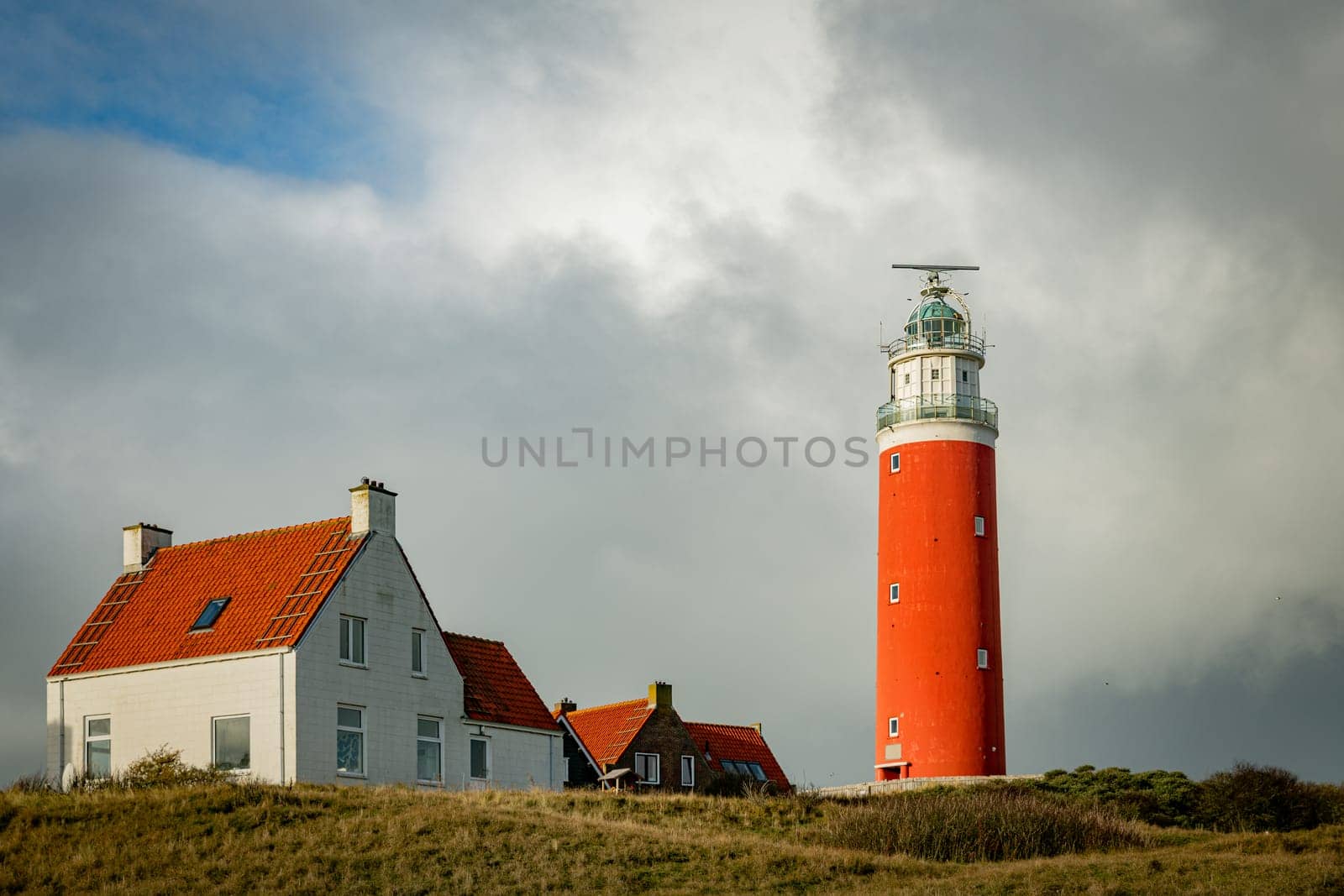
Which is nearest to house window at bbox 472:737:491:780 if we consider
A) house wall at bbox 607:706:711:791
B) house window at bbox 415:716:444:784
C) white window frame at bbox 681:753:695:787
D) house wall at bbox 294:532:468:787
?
house wall at bbox 294:532:468:787

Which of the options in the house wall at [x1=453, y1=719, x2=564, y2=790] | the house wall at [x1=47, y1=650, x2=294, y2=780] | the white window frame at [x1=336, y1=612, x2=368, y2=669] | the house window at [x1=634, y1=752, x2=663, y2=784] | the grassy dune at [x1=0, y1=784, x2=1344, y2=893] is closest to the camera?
the grassy dune at [x1=0, y1=784, x2=1344, y2=893]

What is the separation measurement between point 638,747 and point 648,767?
2.62 ft

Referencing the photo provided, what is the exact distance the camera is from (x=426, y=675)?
135 feet

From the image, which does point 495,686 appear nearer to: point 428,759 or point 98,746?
point 428,759

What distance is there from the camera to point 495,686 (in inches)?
1754

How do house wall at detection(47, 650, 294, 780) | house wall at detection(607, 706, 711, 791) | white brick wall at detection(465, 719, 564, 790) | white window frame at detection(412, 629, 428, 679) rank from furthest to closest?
1. house wall at detection(607, 706, 711, 791)
2. white brick wall at detection(465, 719, 564, 790)
3. white window frame at detection(412, 629, 428, 679)
4. house wall at detection(47, 650, 294, 780)

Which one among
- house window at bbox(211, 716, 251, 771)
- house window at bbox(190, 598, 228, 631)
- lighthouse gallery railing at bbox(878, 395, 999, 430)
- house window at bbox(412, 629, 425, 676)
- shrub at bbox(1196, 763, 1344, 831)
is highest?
lighthouse gallery railing at bbox(878, 395, 999, 430)

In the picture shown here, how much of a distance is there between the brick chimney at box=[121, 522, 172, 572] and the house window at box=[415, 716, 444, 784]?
9463mm

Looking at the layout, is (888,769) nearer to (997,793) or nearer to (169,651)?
(997,793)

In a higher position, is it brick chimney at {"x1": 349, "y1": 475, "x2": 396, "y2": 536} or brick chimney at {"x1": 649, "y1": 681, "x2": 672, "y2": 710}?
brick chimney at {"x1": 349, "y1": 475, "x2": 396, "y2": 536}

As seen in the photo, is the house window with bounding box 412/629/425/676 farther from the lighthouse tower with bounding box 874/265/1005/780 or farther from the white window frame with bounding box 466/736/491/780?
the lighthouse tower with bounding box 874/265/1005/780

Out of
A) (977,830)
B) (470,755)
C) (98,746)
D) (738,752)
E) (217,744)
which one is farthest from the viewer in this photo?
(738,752)

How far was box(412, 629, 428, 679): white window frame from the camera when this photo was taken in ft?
134

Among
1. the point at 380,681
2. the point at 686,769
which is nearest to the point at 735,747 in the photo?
the point at 686,769
